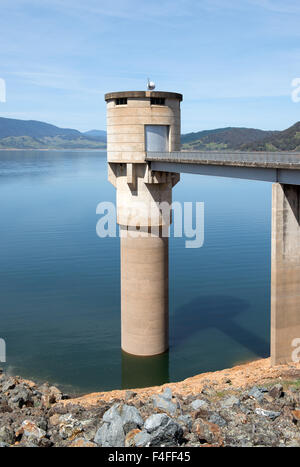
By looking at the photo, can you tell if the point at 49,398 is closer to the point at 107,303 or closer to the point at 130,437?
the point at 130,437

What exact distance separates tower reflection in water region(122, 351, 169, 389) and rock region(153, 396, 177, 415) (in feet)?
37.0

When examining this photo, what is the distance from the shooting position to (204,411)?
628 inches

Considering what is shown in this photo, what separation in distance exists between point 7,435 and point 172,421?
15.3 feet

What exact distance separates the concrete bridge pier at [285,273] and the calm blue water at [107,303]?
7801mm

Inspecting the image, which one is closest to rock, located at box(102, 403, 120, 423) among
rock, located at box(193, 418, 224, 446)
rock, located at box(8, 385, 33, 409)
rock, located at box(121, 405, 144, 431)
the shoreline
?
rock, located at box(121, 405, 144, 431)

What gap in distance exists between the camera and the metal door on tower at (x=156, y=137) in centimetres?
2875

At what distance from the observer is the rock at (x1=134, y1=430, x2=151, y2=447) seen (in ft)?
44.8

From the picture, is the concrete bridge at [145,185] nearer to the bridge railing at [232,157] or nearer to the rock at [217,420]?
the bridge railing at [232,157]

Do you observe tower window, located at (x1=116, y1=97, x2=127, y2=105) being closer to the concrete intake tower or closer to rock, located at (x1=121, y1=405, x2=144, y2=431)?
the concrete intake tower

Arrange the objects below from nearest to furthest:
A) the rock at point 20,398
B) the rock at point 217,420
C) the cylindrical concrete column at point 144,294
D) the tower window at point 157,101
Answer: the rock at point 217,420, the rock at point 20,398, the tower window at point 157,101, the cylindrical concrete column at point 144,294

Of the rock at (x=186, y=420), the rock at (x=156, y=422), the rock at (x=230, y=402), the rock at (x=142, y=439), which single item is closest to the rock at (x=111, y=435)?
the rock at (x=142, y=439)

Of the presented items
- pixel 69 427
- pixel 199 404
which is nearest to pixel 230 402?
pixel 199 404

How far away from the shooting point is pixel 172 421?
14062mm
